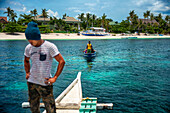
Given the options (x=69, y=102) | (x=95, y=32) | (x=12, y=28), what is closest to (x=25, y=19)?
(x=12, y=28)

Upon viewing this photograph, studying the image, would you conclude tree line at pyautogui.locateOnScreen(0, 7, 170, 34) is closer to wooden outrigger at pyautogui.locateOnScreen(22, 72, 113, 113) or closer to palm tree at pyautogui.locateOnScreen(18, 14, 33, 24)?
palm tree at pyautogui.locateOnScreen(18, 14, 33, 24)

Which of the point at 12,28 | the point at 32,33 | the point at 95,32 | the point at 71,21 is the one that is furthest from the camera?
the point at 71,21

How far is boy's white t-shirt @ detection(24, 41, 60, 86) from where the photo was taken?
3984mm

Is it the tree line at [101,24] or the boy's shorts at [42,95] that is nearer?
the boy's shorts at [42,95]

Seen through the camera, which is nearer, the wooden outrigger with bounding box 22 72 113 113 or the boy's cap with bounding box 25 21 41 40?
the boy's cap with bounding box 25 21 41 40

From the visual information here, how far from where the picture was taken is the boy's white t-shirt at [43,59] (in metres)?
3.98

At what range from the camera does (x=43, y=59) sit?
158 inches

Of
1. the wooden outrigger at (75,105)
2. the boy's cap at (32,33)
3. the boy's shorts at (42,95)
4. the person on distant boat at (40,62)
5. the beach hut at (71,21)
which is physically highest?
the beach hut at (71,21)

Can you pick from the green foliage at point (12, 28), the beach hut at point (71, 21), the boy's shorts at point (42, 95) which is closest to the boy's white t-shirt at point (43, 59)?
the boy's shorts at point (42, 95)

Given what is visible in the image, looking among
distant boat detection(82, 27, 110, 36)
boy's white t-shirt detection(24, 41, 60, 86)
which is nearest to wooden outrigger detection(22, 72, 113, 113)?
boy's white t-shirt detection(24, 41, 60, 86)

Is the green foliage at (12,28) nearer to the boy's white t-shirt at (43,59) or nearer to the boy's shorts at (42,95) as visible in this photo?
the boy's shorts at (42,95)

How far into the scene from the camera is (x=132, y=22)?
129 meters

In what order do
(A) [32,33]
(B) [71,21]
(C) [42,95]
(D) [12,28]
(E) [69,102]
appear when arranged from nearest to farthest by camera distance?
(A) [32,33]
(C) [42,95]
(E) [69,102]
(D) [12,28]
(B) [71,21]

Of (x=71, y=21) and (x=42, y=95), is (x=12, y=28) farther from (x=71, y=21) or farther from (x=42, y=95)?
(x=42, y=95)
